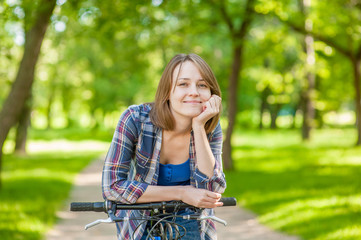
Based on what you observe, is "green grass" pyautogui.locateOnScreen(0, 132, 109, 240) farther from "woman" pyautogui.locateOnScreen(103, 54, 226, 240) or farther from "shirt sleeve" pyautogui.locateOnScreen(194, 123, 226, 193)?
"shirt sleeve" pyautogui.locateOnScreen(194, 123, 226, 193)

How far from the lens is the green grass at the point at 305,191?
22.3 feet

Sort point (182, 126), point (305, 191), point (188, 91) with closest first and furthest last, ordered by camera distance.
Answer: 1. point (188, 91)
2. point (182, 126)
3. point (305, 191)

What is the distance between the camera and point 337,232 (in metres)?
6.20

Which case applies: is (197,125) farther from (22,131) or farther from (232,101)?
A: (22,131)

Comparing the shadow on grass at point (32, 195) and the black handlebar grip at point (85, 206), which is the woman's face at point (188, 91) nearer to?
the black handlebar grip at point (85, 206)

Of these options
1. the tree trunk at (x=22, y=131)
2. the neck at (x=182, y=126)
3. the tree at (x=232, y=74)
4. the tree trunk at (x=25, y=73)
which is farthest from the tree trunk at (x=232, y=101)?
the neck at (x=182, y=126)

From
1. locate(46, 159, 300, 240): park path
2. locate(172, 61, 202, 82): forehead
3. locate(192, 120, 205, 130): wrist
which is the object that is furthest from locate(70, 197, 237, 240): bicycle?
locate(46, 159, 300, 240): park path

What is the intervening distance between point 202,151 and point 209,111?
8.3 inches

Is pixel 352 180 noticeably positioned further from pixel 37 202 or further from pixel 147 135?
pixel 147 135

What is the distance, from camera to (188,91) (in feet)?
8.21

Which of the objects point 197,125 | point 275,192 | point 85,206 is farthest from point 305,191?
point 85,206

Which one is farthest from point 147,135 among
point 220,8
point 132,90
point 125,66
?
point 132,90

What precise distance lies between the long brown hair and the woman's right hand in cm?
37

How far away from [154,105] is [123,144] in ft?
0.95
